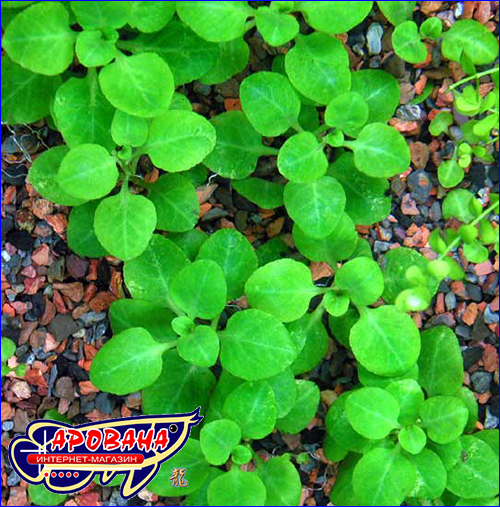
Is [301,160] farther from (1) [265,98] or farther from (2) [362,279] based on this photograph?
(2) [362,279]

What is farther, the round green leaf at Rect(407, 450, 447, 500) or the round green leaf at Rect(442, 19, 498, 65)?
the round green leaf at Rect(442, 19, 498, 65)

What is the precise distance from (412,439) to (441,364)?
208 millimetres

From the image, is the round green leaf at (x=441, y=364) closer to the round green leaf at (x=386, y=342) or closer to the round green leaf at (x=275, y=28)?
the round green leaf at (x=386, y=342)

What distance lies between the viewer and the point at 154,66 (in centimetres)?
139

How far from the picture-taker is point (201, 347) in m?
1.39

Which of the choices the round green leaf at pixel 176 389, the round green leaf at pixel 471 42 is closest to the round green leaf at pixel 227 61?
the round green leaf at pixel 471 42

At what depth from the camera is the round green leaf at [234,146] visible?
157 centimetres

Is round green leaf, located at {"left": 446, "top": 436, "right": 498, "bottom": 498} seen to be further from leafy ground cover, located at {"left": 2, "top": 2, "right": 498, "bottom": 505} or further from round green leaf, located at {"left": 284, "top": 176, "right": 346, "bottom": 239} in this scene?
round green leaf, located at {"left": 284, "top": 176, "right": 346, "bottom": 239}

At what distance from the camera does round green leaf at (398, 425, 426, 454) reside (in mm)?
1458

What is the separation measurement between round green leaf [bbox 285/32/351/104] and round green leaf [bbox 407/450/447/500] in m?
0.79

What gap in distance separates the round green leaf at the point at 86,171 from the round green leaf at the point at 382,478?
788 mm

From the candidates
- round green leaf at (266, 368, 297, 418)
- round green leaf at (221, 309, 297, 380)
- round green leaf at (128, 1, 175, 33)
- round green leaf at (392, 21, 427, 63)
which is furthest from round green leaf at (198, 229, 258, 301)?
round green leaf at (392, 21, 427, 63)

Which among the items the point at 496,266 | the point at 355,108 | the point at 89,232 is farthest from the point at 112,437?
the point at 496,266

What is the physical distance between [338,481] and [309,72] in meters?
0.92
